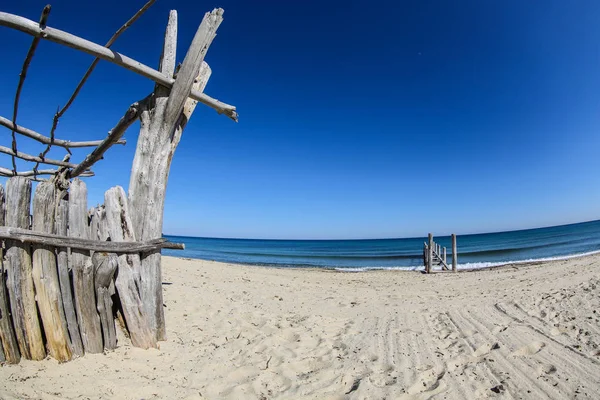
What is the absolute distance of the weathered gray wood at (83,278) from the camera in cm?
307

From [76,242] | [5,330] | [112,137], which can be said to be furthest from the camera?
[112,137]

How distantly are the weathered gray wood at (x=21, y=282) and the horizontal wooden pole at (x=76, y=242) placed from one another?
10cm

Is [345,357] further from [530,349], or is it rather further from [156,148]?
[156,148]

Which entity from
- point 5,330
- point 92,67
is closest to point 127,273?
point 5,330

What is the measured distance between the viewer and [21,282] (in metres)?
2.82

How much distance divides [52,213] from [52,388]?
4.95 ft

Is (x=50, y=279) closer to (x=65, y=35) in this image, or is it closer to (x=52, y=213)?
(x=52, y=213)

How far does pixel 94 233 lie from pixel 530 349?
17.0ft

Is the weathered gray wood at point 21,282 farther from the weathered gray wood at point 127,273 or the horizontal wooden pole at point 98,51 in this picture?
the horizontal wooden pole at point 98,51

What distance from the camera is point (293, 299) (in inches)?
301

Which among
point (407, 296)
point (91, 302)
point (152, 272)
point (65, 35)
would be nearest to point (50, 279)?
point (91, 302)

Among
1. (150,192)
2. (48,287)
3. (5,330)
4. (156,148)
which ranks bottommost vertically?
(5,330)

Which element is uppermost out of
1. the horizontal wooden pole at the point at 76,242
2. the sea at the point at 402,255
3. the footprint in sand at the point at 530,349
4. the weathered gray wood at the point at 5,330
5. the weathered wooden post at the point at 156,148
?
the weathered wooden post at the point at 156,148

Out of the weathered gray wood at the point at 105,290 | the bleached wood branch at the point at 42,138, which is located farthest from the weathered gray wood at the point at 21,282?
the bleached wood branch at the point at 42,138
